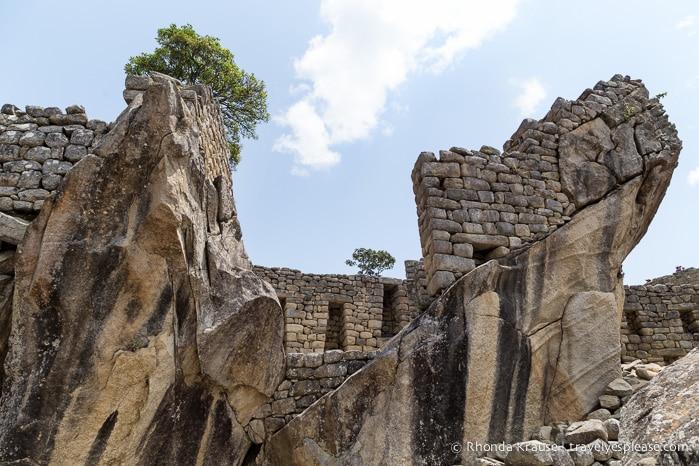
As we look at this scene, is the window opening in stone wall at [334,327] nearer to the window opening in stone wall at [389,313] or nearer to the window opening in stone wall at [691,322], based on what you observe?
the window opening in stone wall at [389,313]

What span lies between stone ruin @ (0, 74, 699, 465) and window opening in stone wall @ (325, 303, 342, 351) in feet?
17.5

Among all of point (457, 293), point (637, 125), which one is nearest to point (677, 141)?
point (637, 125)

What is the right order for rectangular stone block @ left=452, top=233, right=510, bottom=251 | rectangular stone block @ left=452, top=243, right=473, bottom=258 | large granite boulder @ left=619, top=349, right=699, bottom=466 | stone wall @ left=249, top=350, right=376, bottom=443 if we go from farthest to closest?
rectangular stone block @ left=452, top=233, right=510, bottom=251 < rectangular stone block @ left=452, top=243, right=473, bottom=258 < stone wall @ left=249, top=350, right=376, bottom=443 < large granite boulder @ left=619, top=349, right=699, bottom=466

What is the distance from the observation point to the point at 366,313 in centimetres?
1230

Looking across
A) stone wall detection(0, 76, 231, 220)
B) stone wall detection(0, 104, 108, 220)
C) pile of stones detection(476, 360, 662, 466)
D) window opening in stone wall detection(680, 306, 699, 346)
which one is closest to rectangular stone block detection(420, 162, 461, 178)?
pile of stones detection(476, 360, 662, 466)

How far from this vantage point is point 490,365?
5980 mm

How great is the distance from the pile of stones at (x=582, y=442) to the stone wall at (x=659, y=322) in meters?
5.47

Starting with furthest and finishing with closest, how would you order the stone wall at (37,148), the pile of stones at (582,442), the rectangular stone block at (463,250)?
the rectangular stone block at (463,250), the stone wall at (37,148), the pile of stones at (582,442)

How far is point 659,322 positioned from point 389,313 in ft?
21.2

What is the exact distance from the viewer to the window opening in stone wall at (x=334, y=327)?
12.5 meters

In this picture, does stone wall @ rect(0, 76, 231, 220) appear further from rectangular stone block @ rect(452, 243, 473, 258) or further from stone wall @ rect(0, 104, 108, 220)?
rectangular stone block @ rect(452, 243, 473, 258)

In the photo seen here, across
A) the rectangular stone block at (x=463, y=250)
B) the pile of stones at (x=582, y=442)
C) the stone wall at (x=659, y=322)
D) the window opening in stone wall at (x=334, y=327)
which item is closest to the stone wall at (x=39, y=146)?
the rectangular stone block at (x=463, y=250)

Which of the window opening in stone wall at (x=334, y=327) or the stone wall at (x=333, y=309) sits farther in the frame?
the window opening in stone wall at (x=334, y=327)

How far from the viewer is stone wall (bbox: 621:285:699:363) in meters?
11.3
